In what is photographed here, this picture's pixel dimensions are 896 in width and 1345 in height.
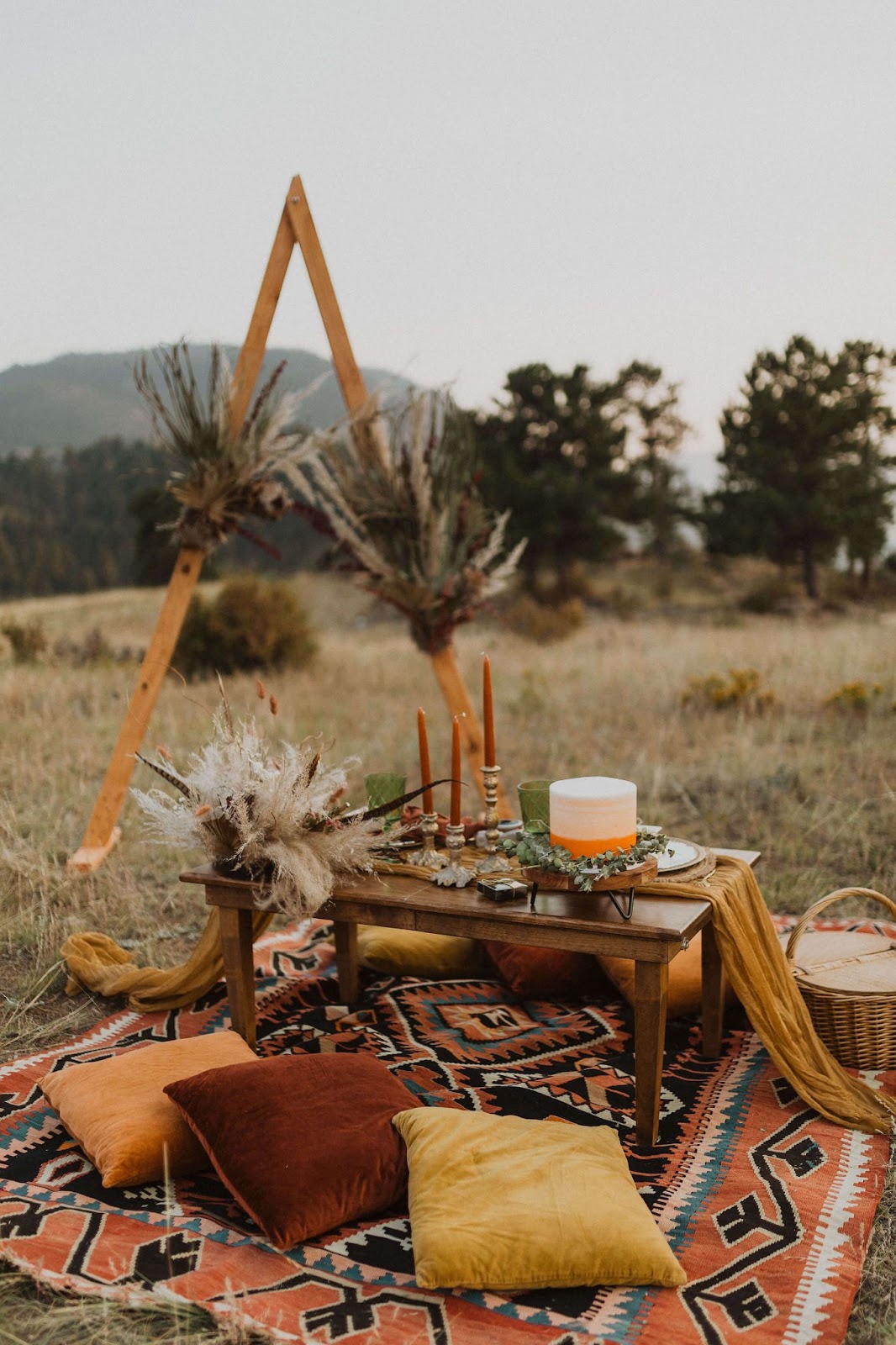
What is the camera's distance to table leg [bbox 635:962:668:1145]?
2668mm

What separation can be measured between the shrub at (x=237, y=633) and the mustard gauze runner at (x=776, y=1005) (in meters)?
7.29

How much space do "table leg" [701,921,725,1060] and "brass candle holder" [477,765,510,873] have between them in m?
0.68

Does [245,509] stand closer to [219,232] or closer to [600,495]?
[219,232]

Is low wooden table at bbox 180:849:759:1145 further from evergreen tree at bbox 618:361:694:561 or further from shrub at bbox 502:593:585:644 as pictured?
evergreen tree at bbox 618:361:694:561

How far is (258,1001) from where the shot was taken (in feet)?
12.3

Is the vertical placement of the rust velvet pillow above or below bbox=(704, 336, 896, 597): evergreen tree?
below

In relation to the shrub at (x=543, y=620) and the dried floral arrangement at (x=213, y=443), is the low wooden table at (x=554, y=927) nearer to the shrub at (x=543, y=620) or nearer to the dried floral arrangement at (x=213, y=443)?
the dried floral arrangement at (x=213, y=443)

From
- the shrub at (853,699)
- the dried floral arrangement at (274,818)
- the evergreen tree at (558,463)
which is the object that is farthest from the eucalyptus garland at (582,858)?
the evergreen tree at (558,463)

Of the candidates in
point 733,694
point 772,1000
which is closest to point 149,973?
point 772,1000

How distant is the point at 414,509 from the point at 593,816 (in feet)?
8.04

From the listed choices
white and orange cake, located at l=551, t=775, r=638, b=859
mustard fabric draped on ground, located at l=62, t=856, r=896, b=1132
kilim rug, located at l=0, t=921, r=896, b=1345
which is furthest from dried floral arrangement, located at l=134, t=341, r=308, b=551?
mustard fabric draped on ground, located at l=62, t=856, r=896, b=1132

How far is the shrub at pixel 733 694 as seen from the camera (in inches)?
304

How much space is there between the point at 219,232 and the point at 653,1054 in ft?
24.3

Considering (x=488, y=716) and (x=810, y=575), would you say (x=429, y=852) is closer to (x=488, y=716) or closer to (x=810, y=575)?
(x=488, y=716)
